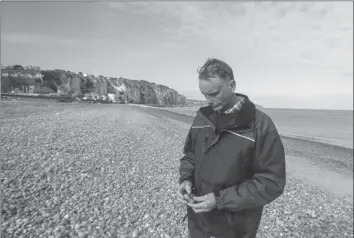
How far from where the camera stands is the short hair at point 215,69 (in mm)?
2191

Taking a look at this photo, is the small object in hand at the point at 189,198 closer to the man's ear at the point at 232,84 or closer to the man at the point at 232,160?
the man at the point at 232,160

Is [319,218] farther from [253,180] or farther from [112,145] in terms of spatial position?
[112,145]

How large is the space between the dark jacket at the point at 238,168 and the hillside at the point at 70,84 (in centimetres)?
1611

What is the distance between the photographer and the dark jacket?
2154 millimetres

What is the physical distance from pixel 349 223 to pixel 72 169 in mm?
9280

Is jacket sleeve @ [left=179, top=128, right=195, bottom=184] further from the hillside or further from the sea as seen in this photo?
the hillside

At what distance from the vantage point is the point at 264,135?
2154mm

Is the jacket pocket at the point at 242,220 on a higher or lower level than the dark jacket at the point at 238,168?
lower

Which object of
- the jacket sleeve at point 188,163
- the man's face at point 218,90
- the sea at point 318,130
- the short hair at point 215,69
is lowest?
the sea at point 318,130

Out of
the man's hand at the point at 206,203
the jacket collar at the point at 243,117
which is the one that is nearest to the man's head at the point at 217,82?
the jacket collar at the point at 243,117

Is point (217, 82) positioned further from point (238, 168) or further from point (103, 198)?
point (103, 198)

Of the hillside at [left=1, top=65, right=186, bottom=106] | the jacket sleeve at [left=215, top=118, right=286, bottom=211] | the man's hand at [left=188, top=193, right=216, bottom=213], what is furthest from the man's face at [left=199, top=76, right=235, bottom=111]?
the hillside at [left=1, top=65, right=186, bottom=106]

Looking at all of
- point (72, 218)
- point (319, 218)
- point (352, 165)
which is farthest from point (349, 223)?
point (352, 165)

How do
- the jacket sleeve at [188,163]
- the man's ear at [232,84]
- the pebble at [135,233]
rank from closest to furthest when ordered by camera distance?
the man's ear at [232,84], the jacket sleeve at [188,163], the pebble at [135,233]
